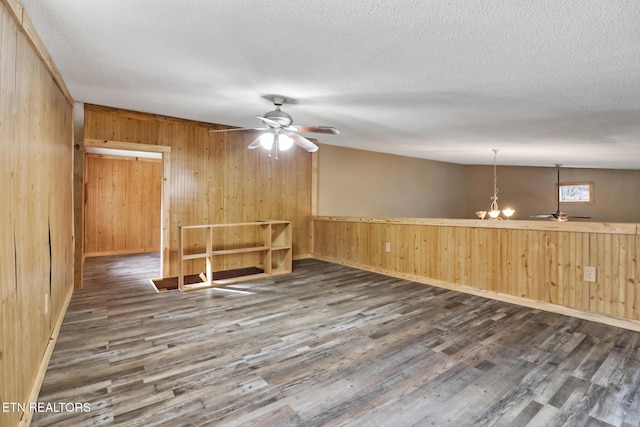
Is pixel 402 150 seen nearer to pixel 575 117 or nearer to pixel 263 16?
pixel 575 117

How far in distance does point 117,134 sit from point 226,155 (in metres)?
1.51

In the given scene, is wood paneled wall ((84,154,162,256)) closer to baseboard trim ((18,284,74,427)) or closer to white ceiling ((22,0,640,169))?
white ceiling ((22,0,640,169))

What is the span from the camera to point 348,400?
1810 millimetres

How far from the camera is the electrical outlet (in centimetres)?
298

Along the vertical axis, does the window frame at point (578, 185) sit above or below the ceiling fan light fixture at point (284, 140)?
below

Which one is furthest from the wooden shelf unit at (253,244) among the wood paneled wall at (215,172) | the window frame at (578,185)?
the window frame at (578,185)

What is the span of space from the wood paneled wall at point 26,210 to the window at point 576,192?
34.8ft

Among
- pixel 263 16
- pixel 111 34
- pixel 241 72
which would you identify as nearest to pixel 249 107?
pixel 241 72

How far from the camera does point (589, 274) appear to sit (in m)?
3.01

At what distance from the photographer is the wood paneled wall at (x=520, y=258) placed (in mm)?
2854

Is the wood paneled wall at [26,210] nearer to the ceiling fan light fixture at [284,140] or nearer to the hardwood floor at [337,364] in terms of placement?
the hardwood floor at [337,364]

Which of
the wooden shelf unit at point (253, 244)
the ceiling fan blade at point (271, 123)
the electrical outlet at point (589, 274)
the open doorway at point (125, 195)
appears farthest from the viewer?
the open doorway at point (125, 195)

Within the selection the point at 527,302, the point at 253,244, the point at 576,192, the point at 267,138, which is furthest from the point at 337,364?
the point at 576,192

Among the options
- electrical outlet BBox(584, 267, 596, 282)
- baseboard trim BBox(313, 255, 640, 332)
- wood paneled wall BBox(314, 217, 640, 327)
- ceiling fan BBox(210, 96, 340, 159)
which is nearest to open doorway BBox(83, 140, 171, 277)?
ceiling fan BBox(210, 96, 340, 159)
